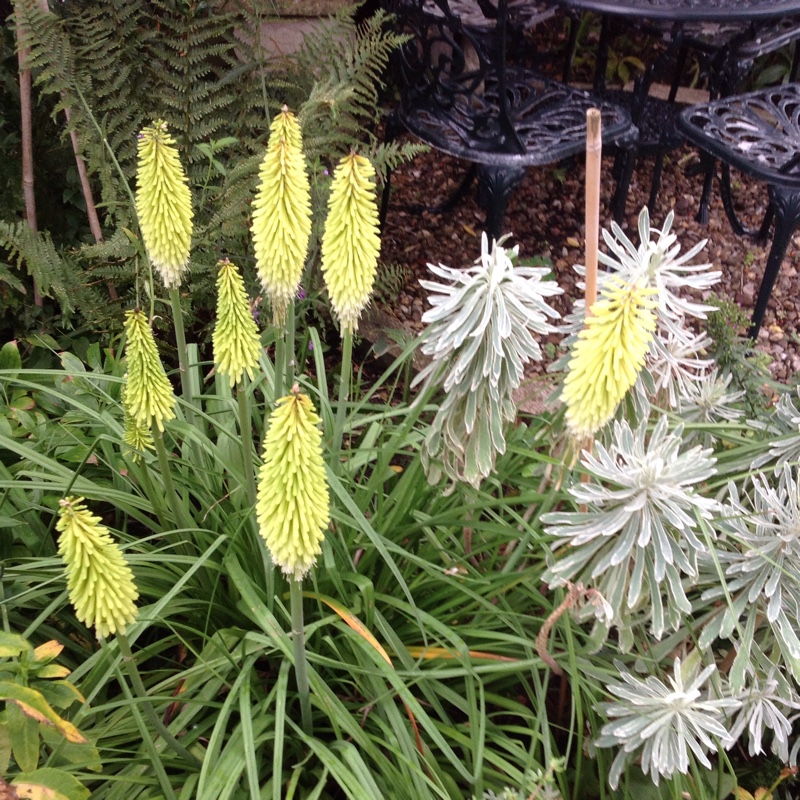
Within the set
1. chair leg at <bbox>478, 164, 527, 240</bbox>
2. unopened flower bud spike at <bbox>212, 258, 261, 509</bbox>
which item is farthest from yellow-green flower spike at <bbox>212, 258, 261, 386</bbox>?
chair leg at <bbox>478, 164, 527, 240</bbox>

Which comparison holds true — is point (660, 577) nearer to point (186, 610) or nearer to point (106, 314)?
point (186, 610)

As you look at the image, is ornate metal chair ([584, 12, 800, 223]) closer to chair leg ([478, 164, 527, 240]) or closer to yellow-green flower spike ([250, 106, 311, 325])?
chair leg ([478, 164, 527, 240])

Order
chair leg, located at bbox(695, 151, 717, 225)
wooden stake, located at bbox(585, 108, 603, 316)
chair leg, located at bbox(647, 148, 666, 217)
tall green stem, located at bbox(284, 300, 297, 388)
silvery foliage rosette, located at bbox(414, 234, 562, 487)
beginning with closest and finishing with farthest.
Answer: wooden stake, located at bbox(585, 108, 603, 316)
silvery foliage rosette, located at bbox(414, 234, 562, 487)
tall green stem, located at bbox(284, 300, 297, 388)
chair leg, located at bbox(647, 148, 666, 217)
chair leg, located at bbox(695, 151, 717, 225)

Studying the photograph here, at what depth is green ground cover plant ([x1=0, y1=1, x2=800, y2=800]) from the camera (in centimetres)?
164

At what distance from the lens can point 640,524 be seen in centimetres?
179

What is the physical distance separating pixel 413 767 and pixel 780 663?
1.06m

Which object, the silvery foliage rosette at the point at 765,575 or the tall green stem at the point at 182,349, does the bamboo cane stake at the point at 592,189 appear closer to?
the silvery foliage rosette at the point at 765,575

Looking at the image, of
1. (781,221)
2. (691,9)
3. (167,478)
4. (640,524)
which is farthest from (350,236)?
(781,221)

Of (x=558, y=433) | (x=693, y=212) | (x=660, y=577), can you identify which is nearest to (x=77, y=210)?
(x=558, y=433)

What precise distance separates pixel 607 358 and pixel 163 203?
38.8 inches

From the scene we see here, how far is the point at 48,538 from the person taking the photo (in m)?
2.38

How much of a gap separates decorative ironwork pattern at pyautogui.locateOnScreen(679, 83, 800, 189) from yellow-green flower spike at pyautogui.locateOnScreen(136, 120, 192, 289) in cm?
267

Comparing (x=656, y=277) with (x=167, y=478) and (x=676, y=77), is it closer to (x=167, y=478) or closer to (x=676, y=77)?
(x=167, y=478)

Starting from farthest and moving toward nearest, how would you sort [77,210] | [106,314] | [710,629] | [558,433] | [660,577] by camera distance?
1. [77,210]
2. [106,314]
3. [558,433]
4. [710,629]
5. [660,577]
